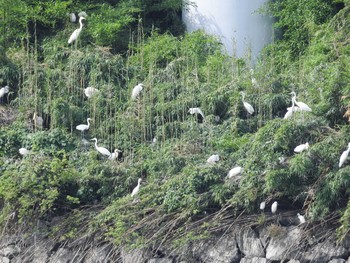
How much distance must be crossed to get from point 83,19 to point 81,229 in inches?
190

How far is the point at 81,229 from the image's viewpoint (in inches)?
572

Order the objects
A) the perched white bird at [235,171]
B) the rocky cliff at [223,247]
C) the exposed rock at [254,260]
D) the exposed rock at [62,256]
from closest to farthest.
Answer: the rocky cliff at [223,247] < the exposed rock at [254,260] < the perched white bird at [235,171] < the exposed rock at [62,256]

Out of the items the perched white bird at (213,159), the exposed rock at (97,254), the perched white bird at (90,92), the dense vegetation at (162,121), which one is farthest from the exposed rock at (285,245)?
the perched white bird at (90,92)

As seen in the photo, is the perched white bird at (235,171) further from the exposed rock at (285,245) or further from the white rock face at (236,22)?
the white rock face at (236,22)

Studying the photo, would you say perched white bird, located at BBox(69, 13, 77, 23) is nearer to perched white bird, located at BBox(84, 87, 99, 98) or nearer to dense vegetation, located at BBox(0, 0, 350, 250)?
dense vegetation, located at BBox(0, 0, 350, 250)

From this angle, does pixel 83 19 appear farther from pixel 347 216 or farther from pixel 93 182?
Answer: pixel 347 216

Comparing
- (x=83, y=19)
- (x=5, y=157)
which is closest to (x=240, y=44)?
(x=83, y=19)

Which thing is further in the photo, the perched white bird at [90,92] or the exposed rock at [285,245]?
the perched white bird at [90,92]

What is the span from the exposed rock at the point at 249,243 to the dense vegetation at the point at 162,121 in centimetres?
23

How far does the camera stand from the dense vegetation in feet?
45.9

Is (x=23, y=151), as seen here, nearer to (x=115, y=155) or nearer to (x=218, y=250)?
(x=115, y=155)

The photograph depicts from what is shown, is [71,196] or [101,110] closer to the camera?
[71,196]

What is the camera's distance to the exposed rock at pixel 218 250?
45.4 ft

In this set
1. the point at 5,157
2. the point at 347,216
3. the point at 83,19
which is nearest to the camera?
the point at 347,216
